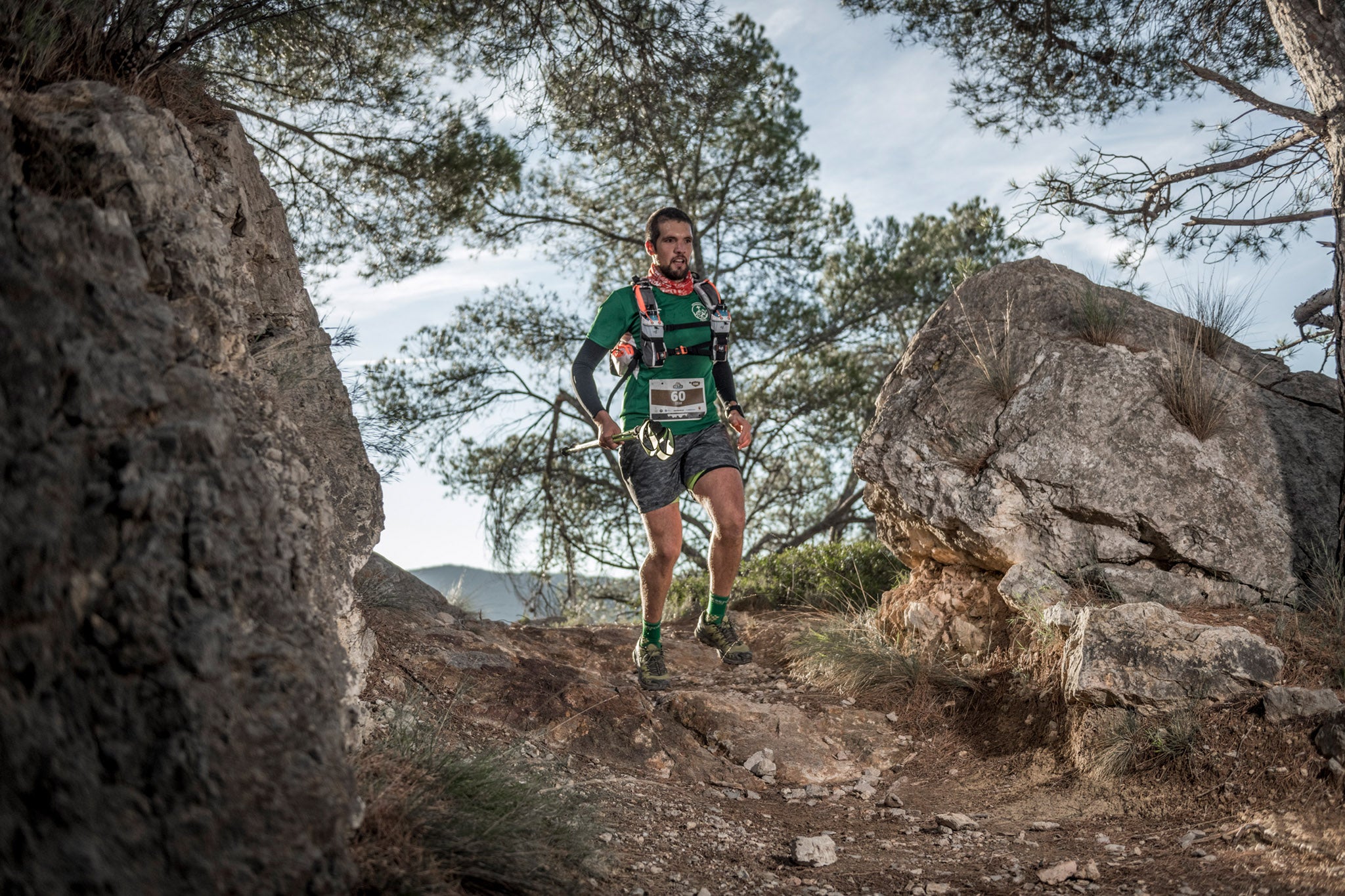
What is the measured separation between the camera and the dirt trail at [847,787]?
3289 mm

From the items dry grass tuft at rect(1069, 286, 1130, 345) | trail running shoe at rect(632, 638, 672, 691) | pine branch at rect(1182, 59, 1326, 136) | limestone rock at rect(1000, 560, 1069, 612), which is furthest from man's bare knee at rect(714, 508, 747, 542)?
pine branch at rect(1182, 59, 1326, 136)

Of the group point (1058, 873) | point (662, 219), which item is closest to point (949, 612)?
point (1058, 873)

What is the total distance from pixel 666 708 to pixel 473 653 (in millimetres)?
1116

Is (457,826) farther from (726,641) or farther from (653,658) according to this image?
(726,641)

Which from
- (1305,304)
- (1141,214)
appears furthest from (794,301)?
(1305,304)

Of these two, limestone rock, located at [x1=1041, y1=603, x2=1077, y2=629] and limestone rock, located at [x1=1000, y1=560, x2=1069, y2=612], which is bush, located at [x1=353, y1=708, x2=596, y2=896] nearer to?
limestone rock, located at [x1=1041, y1=603, x2=1077, y2=629]

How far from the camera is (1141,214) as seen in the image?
6.32 metres

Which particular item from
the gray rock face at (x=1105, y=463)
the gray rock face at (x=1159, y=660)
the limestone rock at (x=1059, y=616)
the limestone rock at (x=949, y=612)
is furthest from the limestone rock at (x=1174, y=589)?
the limestone rock at (x=949, y=612)

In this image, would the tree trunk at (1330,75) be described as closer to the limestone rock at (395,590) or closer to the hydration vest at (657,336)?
the hydration vest at (657,336)

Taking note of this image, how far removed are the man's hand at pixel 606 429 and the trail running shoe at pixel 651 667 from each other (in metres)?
1.27

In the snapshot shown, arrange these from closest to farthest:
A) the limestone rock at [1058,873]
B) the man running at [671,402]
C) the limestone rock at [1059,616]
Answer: the limestone rock at [1058,873]
the limestone rock at [1059,616]
the man running at [671,402]

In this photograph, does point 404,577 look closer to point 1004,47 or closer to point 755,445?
point 755,445

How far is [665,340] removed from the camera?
16.6 feet

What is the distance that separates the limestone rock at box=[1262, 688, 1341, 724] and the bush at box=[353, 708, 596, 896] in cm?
288
